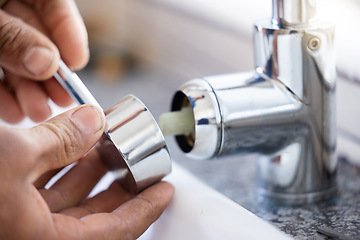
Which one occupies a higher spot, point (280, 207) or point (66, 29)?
point (66, 29)

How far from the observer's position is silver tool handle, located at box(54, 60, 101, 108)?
430 millimetres

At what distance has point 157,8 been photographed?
2.84 feet

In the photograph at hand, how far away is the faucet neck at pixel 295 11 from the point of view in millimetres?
404

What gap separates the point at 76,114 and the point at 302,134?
192 mm

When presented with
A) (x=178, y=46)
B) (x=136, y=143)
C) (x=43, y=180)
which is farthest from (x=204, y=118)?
(x=178, y=46)

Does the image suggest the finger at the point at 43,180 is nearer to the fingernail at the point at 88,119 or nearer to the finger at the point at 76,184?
the finger at the point at 76,184

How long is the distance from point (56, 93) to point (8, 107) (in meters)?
0.07

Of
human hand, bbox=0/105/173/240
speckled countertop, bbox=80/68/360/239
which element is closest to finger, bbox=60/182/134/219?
human hand, bbox=0/105/173/240

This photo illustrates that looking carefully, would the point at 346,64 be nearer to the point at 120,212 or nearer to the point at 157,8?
the point at 120,212

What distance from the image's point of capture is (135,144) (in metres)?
0.39

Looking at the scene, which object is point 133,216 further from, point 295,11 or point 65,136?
point 295,11

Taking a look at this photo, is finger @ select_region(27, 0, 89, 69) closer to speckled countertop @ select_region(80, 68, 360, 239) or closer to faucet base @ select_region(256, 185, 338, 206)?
Answer: speckled countertop @ select_region(80, 68, 360, 239)

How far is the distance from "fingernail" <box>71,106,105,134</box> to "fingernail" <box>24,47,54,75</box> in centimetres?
12

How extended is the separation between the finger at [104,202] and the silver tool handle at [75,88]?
83 millimetres
